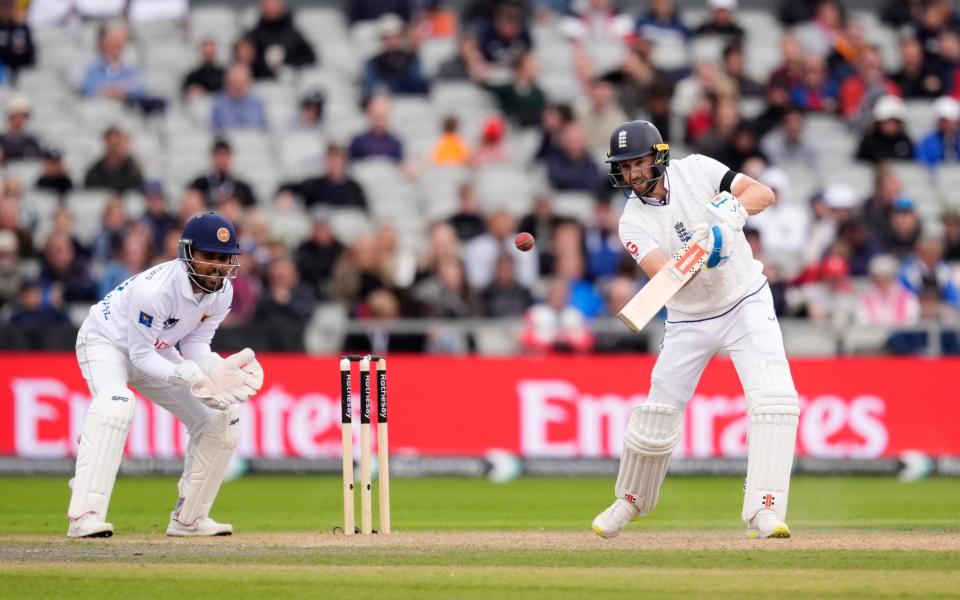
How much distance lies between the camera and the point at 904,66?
21516 mm

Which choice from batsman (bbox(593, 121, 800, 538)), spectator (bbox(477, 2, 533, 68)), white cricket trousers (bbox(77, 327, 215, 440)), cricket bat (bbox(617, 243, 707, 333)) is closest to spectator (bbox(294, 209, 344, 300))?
spectator (bbox(477, 2, 533, 68))

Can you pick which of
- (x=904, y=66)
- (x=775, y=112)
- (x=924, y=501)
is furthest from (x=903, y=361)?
(x=904, y=66)

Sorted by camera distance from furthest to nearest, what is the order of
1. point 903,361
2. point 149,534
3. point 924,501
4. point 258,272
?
1. point 258,272
2. point 903,361
3. point 924,501
4. point 149,534

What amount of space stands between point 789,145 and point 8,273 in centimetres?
939

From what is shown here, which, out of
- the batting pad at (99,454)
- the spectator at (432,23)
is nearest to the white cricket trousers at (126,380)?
the batting pad at (99,454)

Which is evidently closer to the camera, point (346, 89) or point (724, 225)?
point (724, 225)

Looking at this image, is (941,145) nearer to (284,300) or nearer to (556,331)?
(556,331)

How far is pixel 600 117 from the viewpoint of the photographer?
1980cm

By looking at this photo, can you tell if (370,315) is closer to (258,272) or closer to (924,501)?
(258,272)

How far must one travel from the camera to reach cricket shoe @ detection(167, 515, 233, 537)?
10.5 metres

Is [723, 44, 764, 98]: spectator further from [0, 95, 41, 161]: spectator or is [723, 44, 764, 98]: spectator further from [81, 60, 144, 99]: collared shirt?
[0, 95, 41, 161]: spectator

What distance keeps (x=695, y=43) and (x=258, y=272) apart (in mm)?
7190

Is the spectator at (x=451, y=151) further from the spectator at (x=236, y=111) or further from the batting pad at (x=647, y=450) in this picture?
the batting pad at (x=647, y=450)

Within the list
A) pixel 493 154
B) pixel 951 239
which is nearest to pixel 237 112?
pixel 493 154
